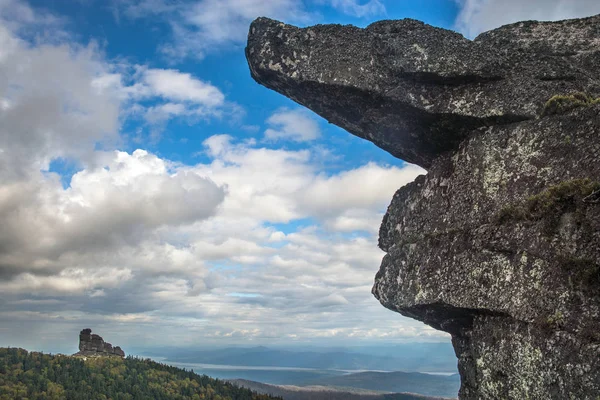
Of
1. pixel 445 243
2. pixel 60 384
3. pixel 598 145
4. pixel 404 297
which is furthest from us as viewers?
pixel 60 384

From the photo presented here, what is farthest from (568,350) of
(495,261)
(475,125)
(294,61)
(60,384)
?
(60,384)

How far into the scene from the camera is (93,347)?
184 metres

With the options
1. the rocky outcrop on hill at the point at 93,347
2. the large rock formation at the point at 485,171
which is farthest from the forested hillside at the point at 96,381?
the large rock formation at the point at 485,171

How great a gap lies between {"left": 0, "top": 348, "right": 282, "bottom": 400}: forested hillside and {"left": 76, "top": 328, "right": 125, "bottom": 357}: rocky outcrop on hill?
8.11 m

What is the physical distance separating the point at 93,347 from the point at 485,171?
7838 inches

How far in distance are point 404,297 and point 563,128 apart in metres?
7.79

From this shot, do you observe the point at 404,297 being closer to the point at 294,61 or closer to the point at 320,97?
the point at 320,97

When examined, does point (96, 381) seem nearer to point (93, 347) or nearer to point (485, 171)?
point (93, 347)

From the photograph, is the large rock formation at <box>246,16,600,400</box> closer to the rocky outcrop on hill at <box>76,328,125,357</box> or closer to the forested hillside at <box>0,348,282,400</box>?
the forested hillside at <box>0,348,282,400</box>

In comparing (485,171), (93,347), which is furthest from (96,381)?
(485,171)

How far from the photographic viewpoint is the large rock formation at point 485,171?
1244 cm

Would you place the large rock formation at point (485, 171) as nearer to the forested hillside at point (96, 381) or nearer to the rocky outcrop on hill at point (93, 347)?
the forested hillside at point (96, 381)

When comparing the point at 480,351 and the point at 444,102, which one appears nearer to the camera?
the point at 480,351

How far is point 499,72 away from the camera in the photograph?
1728 cm
